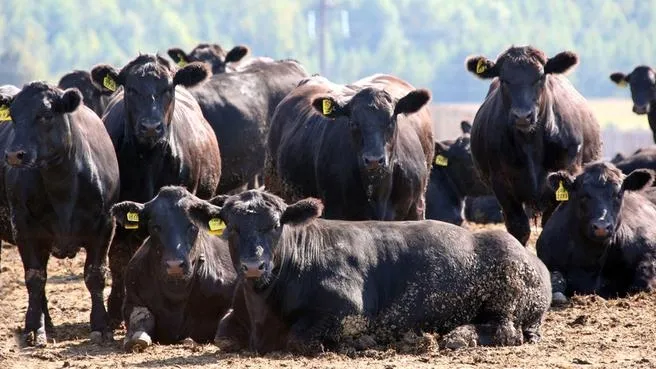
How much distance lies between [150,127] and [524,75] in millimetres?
3166

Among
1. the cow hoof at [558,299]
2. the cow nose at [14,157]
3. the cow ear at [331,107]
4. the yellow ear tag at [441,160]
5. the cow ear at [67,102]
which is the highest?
the cow ear at [67,102]

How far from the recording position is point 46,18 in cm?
13038

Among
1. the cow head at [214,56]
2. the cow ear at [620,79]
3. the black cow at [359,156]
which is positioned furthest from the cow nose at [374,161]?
the cow ear at [620,79]

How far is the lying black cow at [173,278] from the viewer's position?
9906 mm

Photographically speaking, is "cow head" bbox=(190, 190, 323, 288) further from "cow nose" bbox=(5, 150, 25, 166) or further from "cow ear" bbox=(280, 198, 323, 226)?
"cow nose" bbox=(5, 150, 25, 166)

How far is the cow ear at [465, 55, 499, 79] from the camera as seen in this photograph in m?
12.4

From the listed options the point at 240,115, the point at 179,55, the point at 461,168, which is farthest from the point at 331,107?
the point at 179,55

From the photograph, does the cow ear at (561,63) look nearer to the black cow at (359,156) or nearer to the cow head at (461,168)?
the black cow at (359,156)

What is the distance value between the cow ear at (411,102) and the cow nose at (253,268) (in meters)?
3.13

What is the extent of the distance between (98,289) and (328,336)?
86.7 inches

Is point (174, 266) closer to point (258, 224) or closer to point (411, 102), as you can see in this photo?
point (258, 224)

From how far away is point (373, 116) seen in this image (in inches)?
446

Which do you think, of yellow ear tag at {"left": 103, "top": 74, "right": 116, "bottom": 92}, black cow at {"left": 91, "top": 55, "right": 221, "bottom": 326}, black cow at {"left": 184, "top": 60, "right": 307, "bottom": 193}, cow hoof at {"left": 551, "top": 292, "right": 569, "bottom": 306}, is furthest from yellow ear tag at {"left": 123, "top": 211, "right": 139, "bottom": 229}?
black cow at {"left": 184, "top": 60, "right": 307, "bottom": 193}

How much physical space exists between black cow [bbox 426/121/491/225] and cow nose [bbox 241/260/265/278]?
8.81 meters
